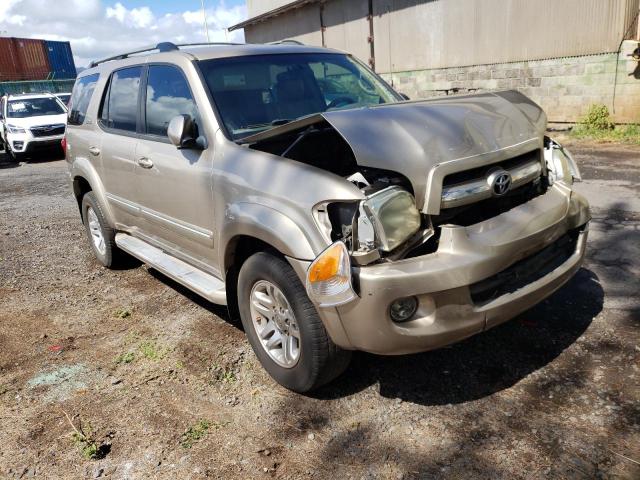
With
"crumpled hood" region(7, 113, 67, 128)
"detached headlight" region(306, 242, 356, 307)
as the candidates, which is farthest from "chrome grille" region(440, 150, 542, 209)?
"crumpled hood" region(7, 113, 67, 128)

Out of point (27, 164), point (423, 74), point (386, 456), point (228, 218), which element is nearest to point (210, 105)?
point (228, 218)

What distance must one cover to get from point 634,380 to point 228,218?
241 centimetres

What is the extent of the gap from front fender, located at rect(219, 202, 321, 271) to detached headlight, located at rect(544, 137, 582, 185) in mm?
1683

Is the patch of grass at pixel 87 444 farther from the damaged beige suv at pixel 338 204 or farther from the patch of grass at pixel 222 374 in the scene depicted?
the damaged beige suv at pixel 338 204

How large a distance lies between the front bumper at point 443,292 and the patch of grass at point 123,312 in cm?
238

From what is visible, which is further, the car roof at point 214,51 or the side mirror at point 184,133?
the car roof at point 214,51

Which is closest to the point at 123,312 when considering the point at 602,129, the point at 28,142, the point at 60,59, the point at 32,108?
the point at 602,129

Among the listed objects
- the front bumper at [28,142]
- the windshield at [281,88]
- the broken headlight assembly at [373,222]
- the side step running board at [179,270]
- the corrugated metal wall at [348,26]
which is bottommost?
the side step running board at [179,270]

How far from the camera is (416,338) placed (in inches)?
97.7

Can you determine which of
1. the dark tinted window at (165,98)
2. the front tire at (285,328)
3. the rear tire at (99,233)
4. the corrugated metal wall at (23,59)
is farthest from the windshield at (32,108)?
the corrugated metal wall at (23,59)

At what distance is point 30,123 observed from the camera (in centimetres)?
1464

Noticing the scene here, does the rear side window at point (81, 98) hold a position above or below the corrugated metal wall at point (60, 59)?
below

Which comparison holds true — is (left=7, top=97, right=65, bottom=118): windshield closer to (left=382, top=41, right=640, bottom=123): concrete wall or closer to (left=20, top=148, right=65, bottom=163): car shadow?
(left=20, top=148, right=65, bottom=163): car shadow

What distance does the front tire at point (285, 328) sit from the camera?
8.88 ft
